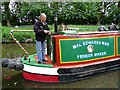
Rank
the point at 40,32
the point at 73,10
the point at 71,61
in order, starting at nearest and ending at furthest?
the point at 40,32 < the point at 71,61 < the point at 73,10

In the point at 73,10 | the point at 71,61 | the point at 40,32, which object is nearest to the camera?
the point at 40,32

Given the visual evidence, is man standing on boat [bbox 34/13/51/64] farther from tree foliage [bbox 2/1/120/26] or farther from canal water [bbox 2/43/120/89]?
tree foliage [bbox 2/1/120/26]

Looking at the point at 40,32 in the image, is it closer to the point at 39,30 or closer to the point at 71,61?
the point at 39,30

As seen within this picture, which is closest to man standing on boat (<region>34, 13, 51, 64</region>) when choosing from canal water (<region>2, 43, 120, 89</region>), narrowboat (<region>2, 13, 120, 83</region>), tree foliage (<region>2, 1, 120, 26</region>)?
narrowboat (<region>2, 13, 120, 83</region>)

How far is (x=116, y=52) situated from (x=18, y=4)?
1506cm

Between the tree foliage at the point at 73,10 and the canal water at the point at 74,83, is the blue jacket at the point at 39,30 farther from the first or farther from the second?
the tree foliage at the point at 73,10

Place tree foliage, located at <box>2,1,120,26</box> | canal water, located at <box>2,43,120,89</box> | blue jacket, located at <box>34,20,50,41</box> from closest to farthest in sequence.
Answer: canal water, located at <box>2,43,120,89</box> → blue jacket, located at <box>34,20,50,41</box> → tree foliage, located at <box>2,1,120,26</box>

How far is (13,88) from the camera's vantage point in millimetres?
4023

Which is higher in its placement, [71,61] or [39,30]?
[39,30]

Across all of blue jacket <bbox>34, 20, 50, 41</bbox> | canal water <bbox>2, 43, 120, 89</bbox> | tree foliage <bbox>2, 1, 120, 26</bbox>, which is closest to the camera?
canal water <bbox>2, 43, 120, 89</bbox>

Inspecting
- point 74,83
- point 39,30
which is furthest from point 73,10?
point 74,83

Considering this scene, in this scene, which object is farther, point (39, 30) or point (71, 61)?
point (71, 61)

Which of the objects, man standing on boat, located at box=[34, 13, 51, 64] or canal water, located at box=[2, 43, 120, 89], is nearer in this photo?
canal water, located at box=[2, 43, 120, 89]

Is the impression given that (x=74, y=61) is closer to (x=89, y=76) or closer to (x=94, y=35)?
(x=89, y=76)
